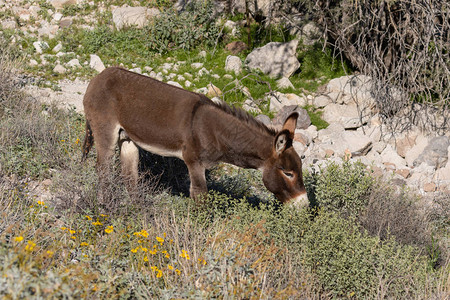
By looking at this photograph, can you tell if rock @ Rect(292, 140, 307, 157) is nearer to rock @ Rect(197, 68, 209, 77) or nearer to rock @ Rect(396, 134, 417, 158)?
rock @ Rect(396, 134, 417, 158)

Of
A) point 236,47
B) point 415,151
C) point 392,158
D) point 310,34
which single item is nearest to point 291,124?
point 392,158

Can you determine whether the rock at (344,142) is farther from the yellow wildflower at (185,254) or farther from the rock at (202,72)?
the yellow wildflower at (185,254)

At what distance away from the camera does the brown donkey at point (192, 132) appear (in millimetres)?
5691

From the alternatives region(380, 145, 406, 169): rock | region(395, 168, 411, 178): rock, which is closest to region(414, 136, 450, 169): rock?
region(380, 145, 406, 169): rock

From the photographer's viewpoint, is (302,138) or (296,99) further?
(296,99)

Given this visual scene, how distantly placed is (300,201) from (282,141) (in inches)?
27.9

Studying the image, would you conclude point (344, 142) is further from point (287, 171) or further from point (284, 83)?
point (287, 171)

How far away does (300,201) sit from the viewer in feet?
18.3

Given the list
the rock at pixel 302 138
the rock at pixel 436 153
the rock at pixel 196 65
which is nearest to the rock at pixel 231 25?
the rock at pixel 196 65

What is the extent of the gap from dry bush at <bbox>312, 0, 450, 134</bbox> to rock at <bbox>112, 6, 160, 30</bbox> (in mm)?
4192

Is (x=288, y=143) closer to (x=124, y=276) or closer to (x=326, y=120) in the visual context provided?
(x=124, y=276)

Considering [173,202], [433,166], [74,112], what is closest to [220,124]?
[173,202]

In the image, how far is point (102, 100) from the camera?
243 inches

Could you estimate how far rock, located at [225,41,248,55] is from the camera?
35.4ft
